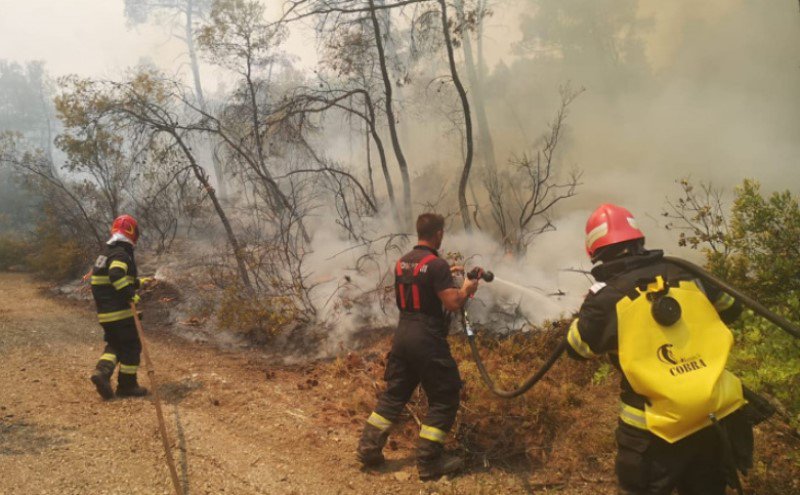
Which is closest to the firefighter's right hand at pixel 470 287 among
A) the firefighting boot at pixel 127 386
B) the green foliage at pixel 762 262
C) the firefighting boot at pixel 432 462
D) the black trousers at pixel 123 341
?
the firefighting boot at pixel 432 462

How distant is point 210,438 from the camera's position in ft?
13.0

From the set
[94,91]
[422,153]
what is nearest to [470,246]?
[94,91]

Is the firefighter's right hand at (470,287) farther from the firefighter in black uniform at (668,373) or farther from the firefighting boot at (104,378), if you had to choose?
the firefighting boot at (104,378)

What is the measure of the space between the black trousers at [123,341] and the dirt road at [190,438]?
0.44m

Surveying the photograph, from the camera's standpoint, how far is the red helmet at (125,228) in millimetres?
4918

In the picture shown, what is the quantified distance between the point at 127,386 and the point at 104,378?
249 mm

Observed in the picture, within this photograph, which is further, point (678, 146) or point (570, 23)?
point (570, 23)

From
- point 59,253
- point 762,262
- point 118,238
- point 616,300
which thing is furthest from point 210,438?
point 59,253

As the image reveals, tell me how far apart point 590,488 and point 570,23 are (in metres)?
21.2

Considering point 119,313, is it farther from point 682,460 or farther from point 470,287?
point 682,460

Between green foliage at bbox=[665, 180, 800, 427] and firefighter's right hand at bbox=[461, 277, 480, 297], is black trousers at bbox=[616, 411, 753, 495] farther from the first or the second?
firefighter's right hand at bbox=[461, 277, 480, 297]

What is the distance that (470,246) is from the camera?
300 inches

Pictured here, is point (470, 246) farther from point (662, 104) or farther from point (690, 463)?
point (662, 104)

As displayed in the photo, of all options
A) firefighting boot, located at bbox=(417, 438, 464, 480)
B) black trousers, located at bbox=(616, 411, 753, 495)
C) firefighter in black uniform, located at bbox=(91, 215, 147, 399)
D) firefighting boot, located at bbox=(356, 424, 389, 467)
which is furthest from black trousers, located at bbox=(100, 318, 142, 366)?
black trousers, located at bbox=(616, 411, 753, 495)
